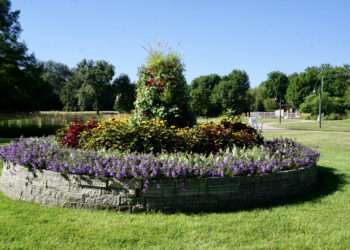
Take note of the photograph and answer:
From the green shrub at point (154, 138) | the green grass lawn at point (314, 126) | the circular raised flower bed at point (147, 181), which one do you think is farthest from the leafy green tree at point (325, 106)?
the circular raised flower bed at point (147, 181)

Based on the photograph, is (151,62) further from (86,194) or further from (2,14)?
(2,14)

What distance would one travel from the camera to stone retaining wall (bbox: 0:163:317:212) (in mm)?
4582

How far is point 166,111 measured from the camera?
7.30 metres

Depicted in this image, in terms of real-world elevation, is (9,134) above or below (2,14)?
below

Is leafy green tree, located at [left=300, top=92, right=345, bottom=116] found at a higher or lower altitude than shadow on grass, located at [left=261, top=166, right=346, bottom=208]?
higher

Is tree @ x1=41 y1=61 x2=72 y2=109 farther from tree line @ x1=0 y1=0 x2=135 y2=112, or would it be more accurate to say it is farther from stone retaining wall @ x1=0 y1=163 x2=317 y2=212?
stone retaining wall @ x1=0 y1=163 x2=317 y2=212

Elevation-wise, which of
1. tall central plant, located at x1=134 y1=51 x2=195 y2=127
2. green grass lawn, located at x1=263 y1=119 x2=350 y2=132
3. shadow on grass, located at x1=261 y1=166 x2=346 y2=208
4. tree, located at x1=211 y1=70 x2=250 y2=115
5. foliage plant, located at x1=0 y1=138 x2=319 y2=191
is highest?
tree, located at x1=211 y1=70 x2=250 y2=115

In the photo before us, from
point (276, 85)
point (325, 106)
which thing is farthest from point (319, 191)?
point (276, 85)

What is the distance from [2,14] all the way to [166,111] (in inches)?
983

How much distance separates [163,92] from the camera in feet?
23.9

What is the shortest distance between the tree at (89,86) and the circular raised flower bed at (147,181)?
41.8m

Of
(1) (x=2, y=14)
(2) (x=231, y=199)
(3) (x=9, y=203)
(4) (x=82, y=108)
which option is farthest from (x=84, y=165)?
(4) (x=82, y=108)

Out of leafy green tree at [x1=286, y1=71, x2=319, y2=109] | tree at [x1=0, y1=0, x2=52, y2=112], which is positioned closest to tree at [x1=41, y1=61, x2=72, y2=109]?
tree at [x1=0, y1=0, x2=52, y2=112]

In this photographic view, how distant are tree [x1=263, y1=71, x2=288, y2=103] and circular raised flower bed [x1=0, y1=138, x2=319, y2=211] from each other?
276 feet
